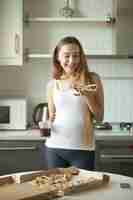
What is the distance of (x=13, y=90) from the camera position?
160 inches

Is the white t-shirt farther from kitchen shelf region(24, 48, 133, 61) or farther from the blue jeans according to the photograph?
kitchen shelf region(24, 48, 133, 61)

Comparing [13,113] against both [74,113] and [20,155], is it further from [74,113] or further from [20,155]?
[74,113]

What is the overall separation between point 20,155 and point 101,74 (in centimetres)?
110

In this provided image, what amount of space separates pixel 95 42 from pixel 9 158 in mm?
1313

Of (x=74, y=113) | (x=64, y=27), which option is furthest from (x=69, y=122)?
(x=64, y=27)

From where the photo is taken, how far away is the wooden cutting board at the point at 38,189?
188 centimetres

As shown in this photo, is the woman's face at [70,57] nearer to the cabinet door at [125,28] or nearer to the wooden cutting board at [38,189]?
the wooden cutting board at [38,189]

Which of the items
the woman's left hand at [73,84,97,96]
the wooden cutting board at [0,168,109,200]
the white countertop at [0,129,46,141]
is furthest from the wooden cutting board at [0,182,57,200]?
the white countertop at [0,129,46,141]

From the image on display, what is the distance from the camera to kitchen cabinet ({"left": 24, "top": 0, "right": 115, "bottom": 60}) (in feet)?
13.1

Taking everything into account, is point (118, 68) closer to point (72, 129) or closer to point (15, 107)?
point (15, 107)

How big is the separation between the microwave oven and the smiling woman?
48.6 inches

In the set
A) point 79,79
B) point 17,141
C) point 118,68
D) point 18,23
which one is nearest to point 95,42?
point 118,68

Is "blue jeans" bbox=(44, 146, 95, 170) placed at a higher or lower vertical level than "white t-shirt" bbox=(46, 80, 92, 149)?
lower

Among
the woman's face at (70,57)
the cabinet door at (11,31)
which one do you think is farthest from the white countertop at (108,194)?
the cabinet door at (11,31)
